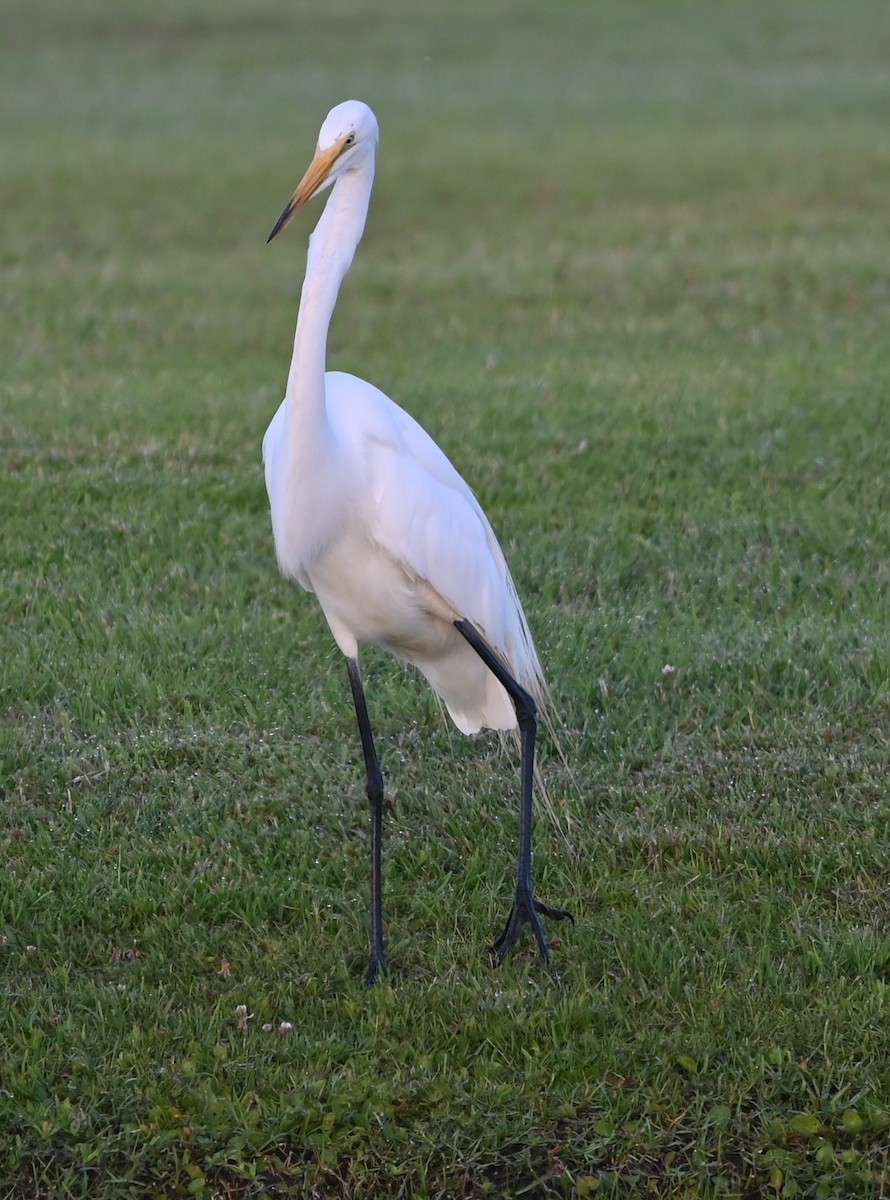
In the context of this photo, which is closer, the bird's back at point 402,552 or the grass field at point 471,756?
the grass field at point 471,756

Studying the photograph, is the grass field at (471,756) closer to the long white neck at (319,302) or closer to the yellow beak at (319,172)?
the long white neck at (319,302)

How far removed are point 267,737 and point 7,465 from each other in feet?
7.36

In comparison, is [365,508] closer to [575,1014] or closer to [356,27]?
[575,1014]

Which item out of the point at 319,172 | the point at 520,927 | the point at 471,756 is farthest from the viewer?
the point at 471,756

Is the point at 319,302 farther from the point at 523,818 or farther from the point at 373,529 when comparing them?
the point at 523,818

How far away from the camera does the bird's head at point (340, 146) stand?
10.8ft

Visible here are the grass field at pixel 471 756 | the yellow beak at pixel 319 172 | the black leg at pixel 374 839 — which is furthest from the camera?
the black leg at pixel 374 839

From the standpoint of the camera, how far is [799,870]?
380 cm

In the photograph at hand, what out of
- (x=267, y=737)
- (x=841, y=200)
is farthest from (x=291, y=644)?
(x=841, y=200)

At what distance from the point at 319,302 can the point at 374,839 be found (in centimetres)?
124

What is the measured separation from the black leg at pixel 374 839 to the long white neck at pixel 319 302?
2.13 feet

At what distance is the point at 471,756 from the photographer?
439cm

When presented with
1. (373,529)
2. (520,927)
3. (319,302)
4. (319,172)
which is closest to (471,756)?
(520,927)

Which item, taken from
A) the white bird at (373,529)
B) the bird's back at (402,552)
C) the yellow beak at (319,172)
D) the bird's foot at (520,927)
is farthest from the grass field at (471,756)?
the yellow beak at (319,172)
